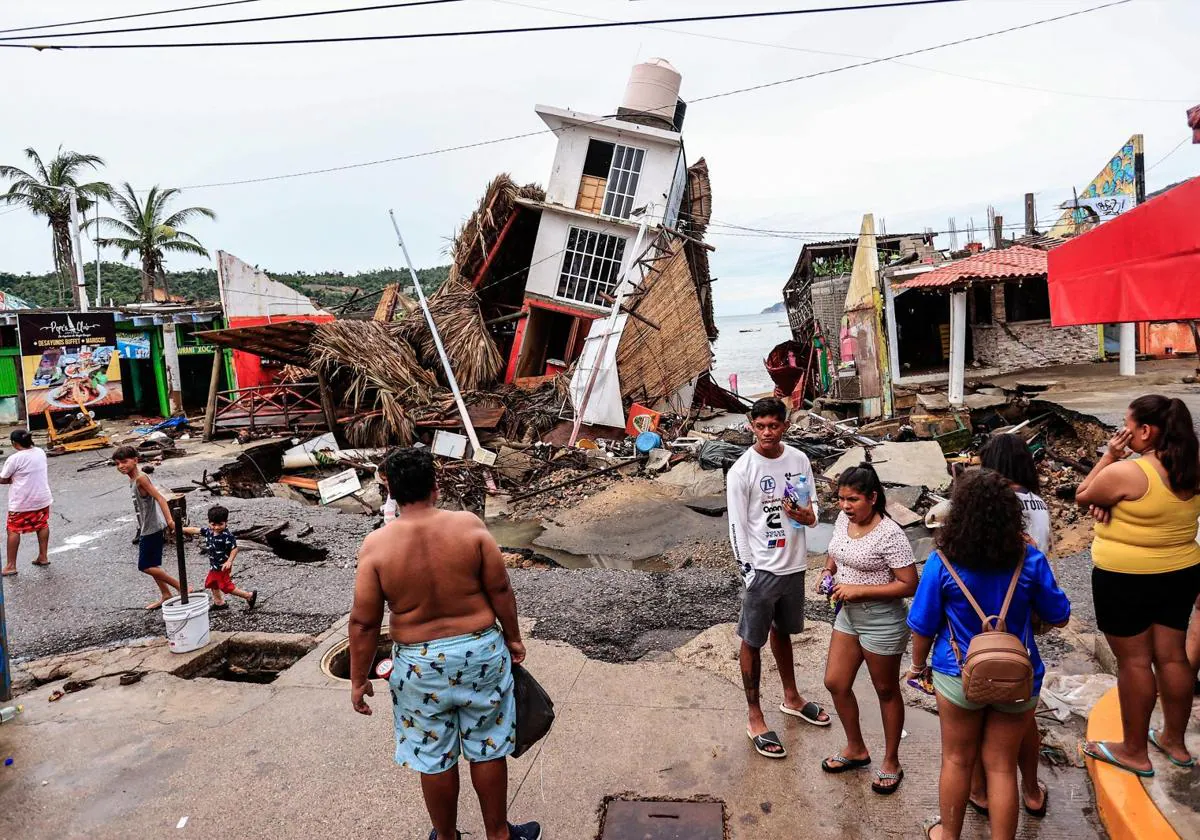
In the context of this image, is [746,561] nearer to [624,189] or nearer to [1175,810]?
[1175,810]

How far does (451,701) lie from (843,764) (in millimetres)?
1888

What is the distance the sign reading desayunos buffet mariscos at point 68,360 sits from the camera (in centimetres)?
1908

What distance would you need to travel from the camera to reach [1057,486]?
8.87m

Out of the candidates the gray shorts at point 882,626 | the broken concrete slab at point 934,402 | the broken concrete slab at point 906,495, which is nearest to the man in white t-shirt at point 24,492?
the gray shorts at point 882,626

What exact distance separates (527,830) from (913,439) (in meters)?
10.2

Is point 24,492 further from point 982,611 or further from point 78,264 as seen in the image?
point 78,264

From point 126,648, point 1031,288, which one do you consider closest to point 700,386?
point 1031,288

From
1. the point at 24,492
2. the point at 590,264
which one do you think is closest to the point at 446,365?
the point at 590,264

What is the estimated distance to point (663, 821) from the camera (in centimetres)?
304

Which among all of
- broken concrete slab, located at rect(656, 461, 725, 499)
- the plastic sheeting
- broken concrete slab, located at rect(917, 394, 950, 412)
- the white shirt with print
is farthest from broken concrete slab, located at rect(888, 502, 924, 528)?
the plastic sheeting

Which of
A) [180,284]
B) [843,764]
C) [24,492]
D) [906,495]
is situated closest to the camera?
[843,764]

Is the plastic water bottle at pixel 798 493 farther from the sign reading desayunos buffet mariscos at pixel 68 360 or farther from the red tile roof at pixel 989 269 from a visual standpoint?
the sign reading desayunos buffet mariscos at pixel 68 360

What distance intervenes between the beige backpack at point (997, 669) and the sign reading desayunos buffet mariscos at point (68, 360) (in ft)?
77.9

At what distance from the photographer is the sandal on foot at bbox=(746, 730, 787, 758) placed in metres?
3.39
